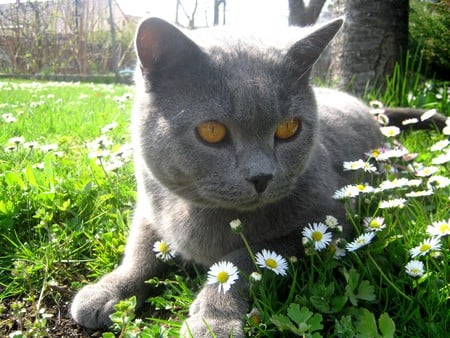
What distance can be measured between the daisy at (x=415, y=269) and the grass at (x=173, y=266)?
0.12ft

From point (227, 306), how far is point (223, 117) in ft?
1.82

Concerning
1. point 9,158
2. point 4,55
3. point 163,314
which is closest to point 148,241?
point 163,314

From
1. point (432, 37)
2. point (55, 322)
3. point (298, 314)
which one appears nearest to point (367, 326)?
point (298, 314)

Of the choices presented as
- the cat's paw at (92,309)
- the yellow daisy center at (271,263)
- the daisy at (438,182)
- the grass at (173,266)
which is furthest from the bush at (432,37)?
the cat's paw at (92,309)

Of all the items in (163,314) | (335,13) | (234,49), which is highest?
(335,13)

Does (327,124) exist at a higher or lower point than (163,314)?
higher

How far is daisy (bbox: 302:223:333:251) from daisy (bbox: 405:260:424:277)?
0.24 m

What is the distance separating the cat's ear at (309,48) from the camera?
1.59m

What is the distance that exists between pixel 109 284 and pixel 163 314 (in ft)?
0.73

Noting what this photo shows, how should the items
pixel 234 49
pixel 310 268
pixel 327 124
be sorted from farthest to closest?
pixel 327 124 < pixel 234 49 < pixel 310 268

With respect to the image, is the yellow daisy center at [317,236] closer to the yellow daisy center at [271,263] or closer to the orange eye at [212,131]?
A: the yellow daisy center at [271,263]

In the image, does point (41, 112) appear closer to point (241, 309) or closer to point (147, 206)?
point (147, 206)

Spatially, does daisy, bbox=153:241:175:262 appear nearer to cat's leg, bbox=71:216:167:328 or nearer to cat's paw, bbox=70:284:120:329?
cat's leg, bbox=71:216:167:328

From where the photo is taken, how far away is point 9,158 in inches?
105
